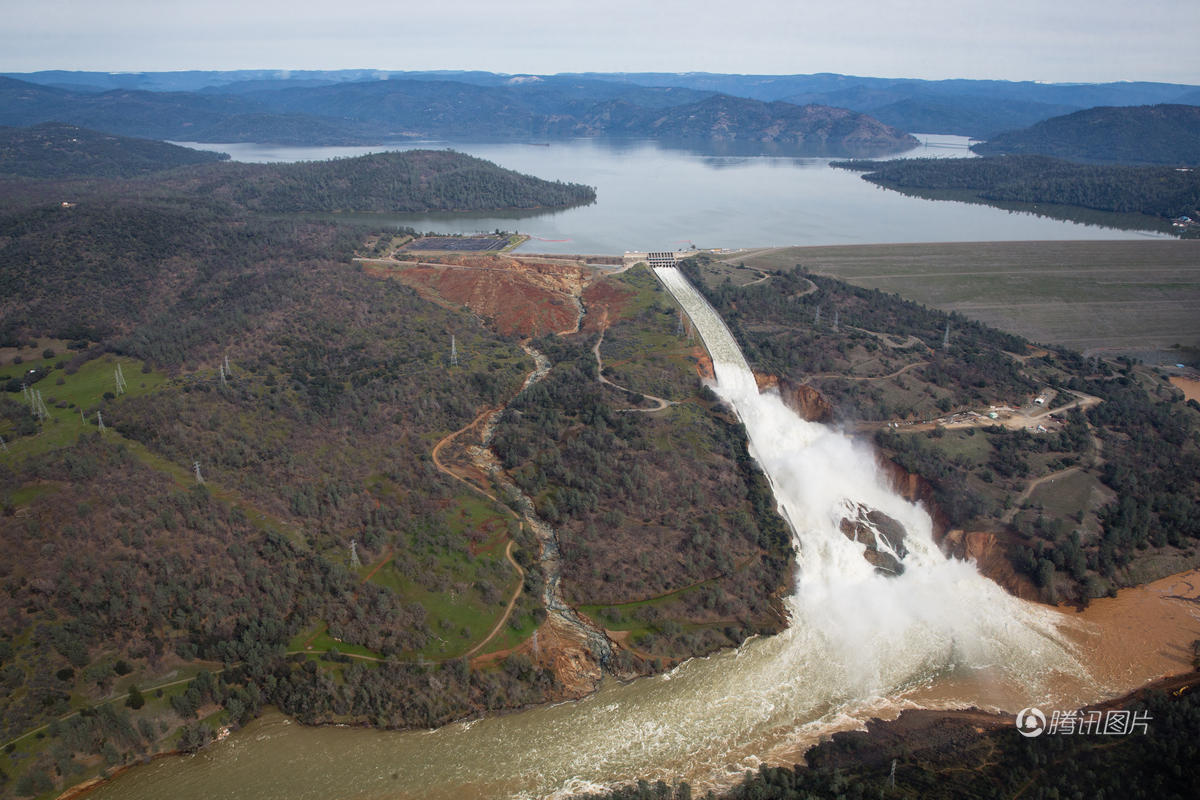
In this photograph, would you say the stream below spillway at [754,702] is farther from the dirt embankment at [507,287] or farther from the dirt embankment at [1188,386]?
the dirt embankment at [1188,386]

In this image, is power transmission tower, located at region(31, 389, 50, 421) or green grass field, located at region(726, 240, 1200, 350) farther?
green grass field, located at region(726, 240, 1200, 350)

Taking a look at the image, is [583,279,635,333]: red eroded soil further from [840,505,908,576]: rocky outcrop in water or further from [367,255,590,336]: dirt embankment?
[840,505,908,576]: rocky outcrop in water

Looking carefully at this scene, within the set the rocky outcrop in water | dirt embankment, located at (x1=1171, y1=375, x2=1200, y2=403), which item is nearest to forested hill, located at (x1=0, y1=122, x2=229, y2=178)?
the rocky outcrop in water

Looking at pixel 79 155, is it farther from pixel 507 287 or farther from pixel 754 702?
pixel 754 702

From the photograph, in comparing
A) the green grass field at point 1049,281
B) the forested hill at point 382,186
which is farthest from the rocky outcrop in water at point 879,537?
the forested hill at point 382,186

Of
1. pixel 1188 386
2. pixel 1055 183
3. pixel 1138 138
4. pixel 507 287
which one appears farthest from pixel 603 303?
pixel 1138 138

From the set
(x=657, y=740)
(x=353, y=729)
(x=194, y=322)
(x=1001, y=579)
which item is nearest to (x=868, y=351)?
(x=1001, y=579)
